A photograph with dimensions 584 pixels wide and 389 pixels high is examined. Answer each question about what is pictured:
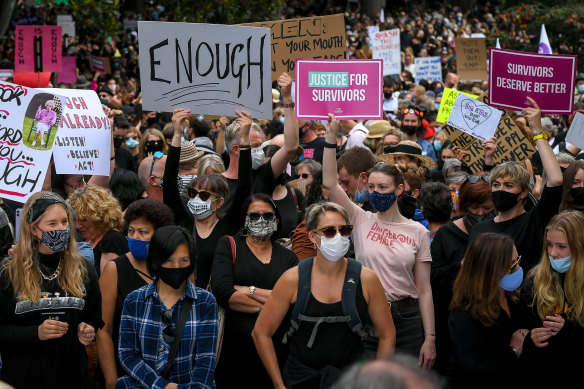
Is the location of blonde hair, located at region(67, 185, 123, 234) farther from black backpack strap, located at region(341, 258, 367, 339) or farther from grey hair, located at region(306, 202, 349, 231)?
black backpack strap, located at region(341, 258, 367, 339)

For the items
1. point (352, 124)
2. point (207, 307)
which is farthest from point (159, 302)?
point (352, 124)

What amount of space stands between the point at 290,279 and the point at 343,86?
2474 millimetres

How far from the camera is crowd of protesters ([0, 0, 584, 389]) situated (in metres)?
4.56

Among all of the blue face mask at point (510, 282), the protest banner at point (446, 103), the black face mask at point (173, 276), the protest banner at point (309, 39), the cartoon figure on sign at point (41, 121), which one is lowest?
the blue face mask at point (510, 282)

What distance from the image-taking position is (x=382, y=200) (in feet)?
18.2

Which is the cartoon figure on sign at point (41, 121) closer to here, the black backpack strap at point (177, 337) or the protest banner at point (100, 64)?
the black backpack strap at point (177, 337)

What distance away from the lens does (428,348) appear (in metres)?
5.41

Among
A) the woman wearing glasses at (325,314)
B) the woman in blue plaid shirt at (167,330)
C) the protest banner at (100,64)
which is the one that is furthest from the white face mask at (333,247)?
the protest banner at (100,64)

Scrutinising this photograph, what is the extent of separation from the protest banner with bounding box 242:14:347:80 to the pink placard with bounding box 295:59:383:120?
1572mm

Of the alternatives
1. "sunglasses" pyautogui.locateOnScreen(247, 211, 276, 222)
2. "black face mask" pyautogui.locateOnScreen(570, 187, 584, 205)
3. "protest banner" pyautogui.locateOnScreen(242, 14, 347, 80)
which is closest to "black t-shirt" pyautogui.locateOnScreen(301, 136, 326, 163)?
"protest banner" pyautogui.locateOnScreen(242, 14, 347, 80)

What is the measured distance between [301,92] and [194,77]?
0.84 meters

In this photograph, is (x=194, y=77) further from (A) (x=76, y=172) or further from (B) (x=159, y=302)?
(B) (x=159, y=302)

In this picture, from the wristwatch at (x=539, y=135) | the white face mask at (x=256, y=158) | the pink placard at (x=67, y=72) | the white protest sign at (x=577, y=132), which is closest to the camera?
the wristwatch at (x=539, y=135)

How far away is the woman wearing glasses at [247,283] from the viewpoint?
5.27 metres
